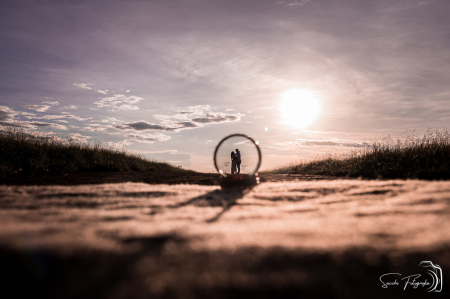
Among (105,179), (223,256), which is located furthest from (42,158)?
(223,256)

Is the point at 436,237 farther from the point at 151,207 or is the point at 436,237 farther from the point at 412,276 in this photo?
the point at 151,207

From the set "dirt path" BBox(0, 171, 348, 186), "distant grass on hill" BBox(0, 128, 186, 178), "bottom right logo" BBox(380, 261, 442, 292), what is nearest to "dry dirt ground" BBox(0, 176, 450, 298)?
"bottom right logo" BBox(380, 261, 442, 292)

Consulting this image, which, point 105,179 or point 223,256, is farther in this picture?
point 105,179

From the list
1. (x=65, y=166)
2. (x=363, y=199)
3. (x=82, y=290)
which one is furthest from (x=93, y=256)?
(x=65, y=166)

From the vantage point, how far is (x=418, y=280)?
1.03m

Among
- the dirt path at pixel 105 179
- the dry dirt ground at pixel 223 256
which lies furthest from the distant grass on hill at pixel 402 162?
the dry dirt ground at pixel 223 256

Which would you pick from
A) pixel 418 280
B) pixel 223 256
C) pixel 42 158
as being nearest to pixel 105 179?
pixel 42 158

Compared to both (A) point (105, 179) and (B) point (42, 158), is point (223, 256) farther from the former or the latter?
(B) point (42, 158)

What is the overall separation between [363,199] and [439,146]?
24.1ft

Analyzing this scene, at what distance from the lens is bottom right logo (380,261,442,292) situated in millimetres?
1002

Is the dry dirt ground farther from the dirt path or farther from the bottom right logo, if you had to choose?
the dirt path

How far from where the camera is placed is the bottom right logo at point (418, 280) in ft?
3.29

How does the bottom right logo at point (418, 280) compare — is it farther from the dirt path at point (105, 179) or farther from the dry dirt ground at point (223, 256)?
the dirt path at point (105, 179)

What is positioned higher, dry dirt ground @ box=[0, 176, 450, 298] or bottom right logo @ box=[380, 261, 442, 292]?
dry dirt ground @ box=[0, 176, 450, 298]
